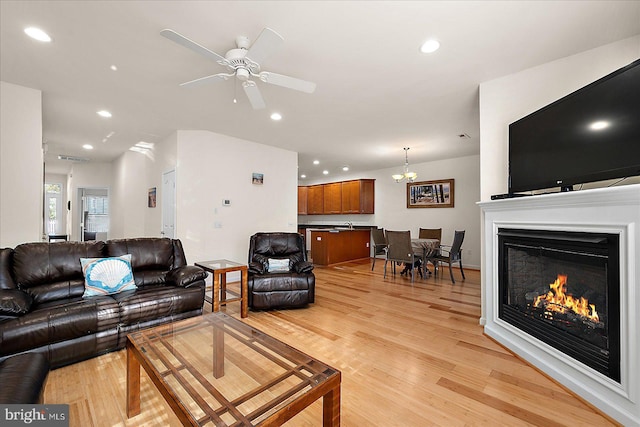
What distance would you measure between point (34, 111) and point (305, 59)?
3353mm

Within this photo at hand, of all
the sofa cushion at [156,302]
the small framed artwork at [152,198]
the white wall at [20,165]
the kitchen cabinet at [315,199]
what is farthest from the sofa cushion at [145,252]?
the kitchen cabinet at [315,199]

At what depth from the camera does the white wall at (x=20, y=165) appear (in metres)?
3.03

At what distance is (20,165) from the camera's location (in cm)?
311

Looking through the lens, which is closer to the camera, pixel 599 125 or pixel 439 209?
pixel 599 125

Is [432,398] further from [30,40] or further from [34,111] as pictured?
[34,111]

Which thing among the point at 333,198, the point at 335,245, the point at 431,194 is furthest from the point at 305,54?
the point at 333,198

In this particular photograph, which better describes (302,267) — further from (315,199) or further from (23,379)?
(315,199)

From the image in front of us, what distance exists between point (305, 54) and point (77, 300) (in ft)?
→ 9.98

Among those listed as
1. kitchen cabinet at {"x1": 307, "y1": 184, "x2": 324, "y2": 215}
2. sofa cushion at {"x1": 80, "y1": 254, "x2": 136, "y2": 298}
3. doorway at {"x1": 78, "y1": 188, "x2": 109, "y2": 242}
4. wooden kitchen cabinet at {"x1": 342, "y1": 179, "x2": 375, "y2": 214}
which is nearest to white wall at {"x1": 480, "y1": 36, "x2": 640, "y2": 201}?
sofa cushion at {"x1": 80, "y1": 254, "x2": 136, "y2": 298}

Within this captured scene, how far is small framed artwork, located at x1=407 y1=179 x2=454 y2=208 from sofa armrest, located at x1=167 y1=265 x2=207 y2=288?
590 centimetres

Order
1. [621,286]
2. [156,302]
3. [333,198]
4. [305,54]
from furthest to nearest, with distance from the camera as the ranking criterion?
A: [333,198] < [156,302] < [305,54] < [621,286]

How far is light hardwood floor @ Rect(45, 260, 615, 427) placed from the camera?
1.63m

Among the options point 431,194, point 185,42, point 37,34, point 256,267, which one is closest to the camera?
point 185,42

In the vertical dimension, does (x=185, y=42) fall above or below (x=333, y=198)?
above
